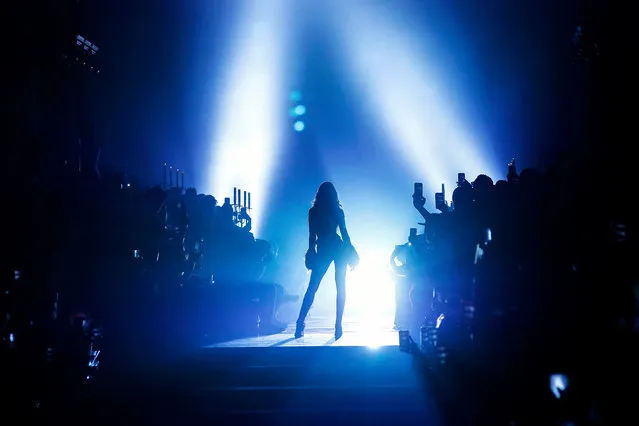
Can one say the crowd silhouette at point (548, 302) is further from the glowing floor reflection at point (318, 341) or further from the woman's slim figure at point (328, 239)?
the woman's slim figure at point (328, 239)

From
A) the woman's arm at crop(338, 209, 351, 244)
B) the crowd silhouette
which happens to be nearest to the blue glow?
the woman's arm at crop(338, 209, 351, 244)

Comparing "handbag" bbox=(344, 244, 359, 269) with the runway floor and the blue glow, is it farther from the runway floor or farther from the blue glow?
the blue glow

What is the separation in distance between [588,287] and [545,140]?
714 centimetres

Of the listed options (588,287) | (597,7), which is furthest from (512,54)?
(588,287)

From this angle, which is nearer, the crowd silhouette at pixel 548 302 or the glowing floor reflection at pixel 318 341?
the crowd silhouette at pixel 548 302

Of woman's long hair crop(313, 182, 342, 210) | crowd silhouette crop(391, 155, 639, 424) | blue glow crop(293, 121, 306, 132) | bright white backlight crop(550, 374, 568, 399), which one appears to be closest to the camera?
crowd silhouette crop(391, 155, 639, 424)

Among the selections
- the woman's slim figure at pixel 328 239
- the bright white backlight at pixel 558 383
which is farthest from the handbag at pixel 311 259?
the bright white backlight at pixel 558 383

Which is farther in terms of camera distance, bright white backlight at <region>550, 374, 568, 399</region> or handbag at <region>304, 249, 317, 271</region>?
handbag at <region>304, 249, 317, 271</region>

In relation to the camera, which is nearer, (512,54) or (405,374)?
(405,374)

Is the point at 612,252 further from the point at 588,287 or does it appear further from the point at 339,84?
the point at 339,84

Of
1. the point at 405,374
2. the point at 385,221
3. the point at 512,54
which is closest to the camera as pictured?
the point at 405,374

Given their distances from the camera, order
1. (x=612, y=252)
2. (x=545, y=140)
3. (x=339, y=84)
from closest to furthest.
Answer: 1. (x=612, y=252)
2. (x=545, y=140)
3. (x=339, y=84)

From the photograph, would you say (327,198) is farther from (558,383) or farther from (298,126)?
(298,126)

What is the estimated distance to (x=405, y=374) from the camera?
5.46m
